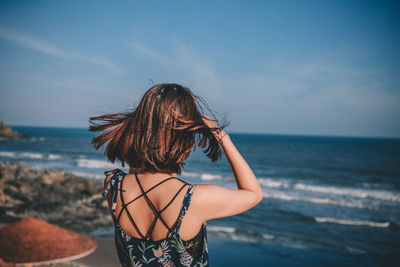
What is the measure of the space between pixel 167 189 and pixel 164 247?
0.88ft

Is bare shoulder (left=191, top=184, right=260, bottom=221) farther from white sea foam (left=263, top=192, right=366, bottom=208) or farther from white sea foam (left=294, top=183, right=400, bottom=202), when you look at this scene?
white sea foam (left=294, top=183, right=400, bottom=202)

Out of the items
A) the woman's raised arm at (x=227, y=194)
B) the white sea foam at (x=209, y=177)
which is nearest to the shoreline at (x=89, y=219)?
the woman's raised arm at (x=227, y=194)

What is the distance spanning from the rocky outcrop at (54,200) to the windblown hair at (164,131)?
324 inches

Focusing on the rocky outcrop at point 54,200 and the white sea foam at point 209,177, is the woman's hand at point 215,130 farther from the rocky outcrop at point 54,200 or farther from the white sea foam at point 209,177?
the white sea foam at point 209,177

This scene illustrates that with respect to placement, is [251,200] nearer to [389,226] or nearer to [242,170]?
[242,170]

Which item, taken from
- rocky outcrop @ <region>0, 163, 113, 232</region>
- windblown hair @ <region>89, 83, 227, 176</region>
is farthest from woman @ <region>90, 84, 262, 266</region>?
rocky outcrop @ <region>0, 163, 113, 232</region>

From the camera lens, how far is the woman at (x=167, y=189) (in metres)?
1.18

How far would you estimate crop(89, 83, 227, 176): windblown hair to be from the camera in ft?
4.06

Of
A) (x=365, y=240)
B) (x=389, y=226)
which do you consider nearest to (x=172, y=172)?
(x=365, y=240)

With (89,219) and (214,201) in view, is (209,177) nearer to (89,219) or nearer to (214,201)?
(89,219)

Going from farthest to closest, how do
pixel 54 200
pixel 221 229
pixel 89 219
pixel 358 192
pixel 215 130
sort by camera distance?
pixel 358 192
pixel 54 200
pixel 221 229
pixel 89 219
pixel 215 130

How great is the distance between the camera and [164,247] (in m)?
1.23

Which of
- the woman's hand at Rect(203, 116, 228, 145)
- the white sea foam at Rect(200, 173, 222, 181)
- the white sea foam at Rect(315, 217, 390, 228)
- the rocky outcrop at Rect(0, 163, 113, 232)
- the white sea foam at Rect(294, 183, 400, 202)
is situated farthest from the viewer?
the white sea foam at Rect(200, 173, 222, 181)

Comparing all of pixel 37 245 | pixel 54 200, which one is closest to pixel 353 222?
pixel 37 245
